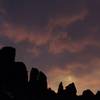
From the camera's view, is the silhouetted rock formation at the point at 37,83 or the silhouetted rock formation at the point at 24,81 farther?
the silhouetted rock formation at the point at 37,83

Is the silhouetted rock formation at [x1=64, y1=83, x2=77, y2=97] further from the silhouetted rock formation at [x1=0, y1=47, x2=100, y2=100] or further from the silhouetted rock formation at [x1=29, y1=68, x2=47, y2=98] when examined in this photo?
the silhouetted rock formation at [x1=29, y1=68, x2=47, y2=98]

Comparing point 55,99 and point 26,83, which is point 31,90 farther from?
point 55,99

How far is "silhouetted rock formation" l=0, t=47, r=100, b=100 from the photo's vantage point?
4843 inches

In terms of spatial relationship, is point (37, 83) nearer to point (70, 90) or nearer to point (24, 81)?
point (24, 81)

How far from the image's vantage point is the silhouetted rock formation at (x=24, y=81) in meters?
123

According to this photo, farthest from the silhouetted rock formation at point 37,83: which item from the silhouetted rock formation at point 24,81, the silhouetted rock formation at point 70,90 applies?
the silhouetted rock formation at point 70,90

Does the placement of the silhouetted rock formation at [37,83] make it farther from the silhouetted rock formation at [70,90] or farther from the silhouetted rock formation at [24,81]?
the silhouetted rock formation at [70,90]

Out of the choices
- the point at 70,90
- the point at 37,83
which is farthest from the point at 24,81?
the point at 70,90

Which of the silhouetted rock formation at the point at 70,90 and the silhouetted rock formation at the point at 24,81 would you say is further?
the silhouetted rock formation at the point at 70,90

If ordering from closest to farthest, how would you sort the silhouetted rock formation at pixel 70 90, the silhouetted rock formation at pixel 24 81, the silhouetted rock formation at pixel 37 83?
1. the silhouetted rock formation at pixel 24 81
2. the silhouetted rock formation at pixel 37 83
3. the silhouetted rock formation at pixel 70 90

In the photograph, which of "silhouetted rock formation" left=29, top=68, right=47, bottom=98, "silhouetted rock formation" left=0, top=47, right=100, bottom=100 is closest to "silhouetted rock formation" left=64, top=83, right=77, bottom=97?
"silhouetted rock formation" left=0, top=47, right=100, bottom=100

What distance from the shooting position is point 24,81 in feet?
460

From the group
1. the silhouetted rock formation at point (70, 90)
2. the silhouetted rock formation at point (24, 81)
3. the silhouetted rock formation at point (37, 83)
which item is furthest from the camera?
the silhouetted rock formation at point (70, 90)

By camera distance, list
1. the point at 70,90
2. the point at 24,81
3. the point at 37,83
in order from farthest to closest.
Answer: the point at 70,90 → the point at 37,83 → the point at 24,81
